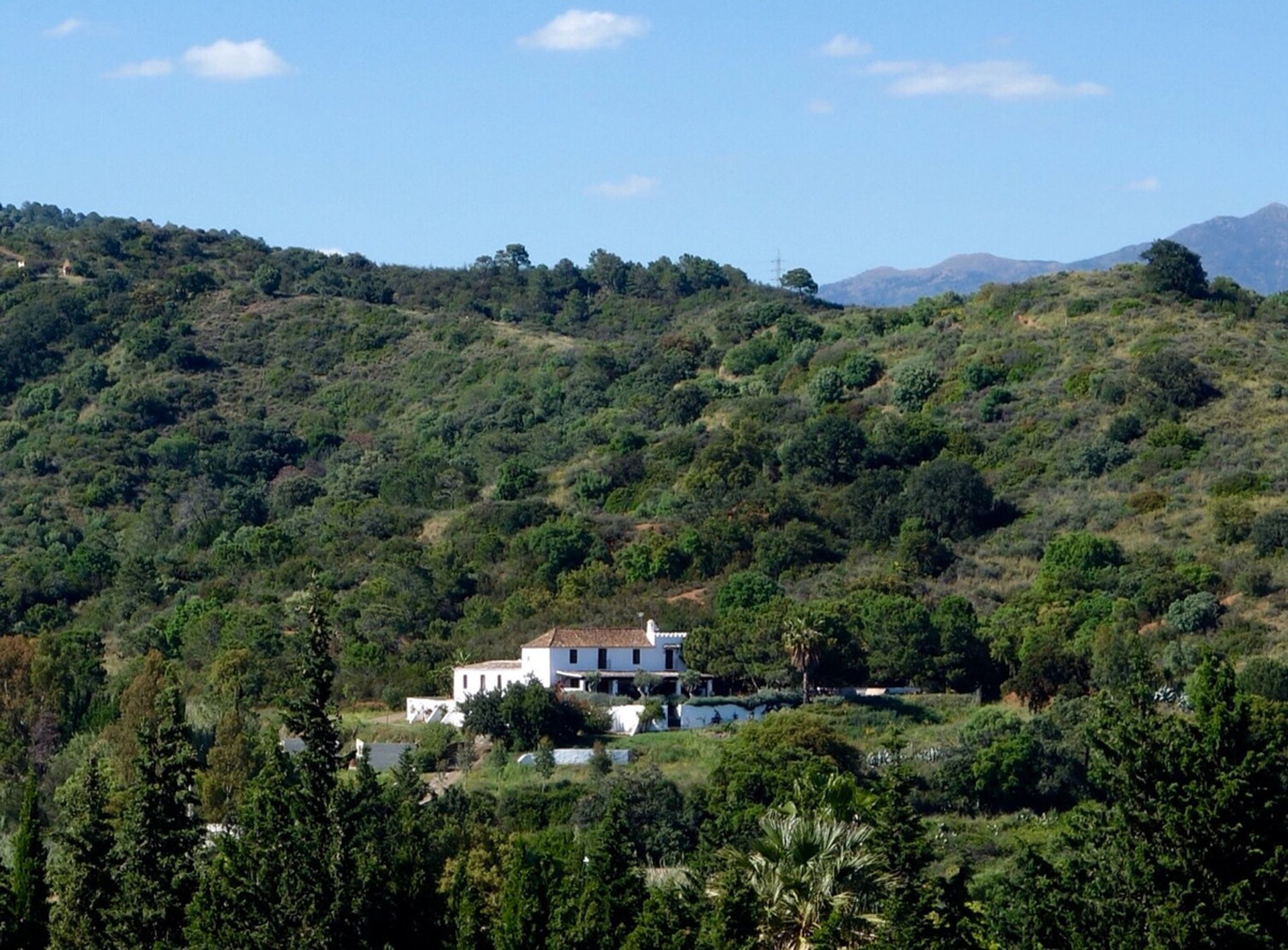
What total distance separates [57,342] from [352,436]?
1976cm

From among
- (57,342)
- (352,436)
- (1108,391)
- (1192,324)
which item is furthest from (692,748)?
(57,342)

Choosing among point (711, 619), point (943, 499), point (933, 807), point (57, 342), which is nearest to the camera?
point (933, 807)

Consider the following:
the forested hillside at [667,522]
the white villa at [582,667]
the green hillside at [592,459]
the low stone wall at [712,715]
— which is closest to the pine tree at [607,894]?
the forested hillside at [667,522]

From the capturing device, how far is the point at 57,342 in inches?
4542

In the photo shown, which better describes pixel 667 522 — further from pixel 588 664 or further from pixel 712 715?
pixel 712 715

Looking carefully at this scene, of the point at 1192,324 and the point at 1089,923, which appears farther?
the point at 1192,324

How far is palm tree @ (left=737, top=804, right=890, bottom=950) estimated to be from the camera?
97.8 feet

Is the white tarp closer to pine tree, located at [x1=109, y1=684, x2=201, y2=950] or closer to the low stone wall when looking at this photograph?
the low stone wall

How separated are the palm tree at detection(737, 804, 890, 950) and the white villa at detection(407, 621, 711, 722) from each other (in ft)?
105

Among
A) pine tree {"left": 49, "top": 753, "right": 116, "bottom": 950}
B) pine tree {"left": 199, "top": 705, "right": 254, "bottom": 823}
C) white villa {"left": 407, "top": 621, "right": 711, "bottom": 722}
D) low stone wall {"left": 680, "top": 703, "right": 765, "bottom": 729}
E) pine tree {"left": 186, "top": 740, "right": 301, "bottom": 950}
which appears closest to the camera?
pine tree {"left": 186, "top": 740, "right": 301, "bottom": 950}

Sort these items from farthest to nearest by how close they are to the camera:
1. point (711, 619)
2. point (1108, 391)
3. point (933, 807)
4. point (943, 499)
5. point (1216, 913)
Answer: point (1108, 391), point (943, 499), point (711, 619), point (933, 807), point (1216, 913)

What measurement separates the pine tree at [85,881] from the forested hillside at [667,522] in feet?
1.55

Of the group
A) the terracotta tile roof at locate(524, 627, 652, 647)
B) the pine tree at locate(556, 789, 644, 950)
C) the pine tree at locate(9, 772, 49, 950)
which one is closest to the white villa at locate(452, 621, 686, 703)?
the terracotta tile roof at locate(524, 627, 652, 647)

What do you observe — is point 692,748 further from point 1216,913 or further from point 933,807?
point 1216,913
